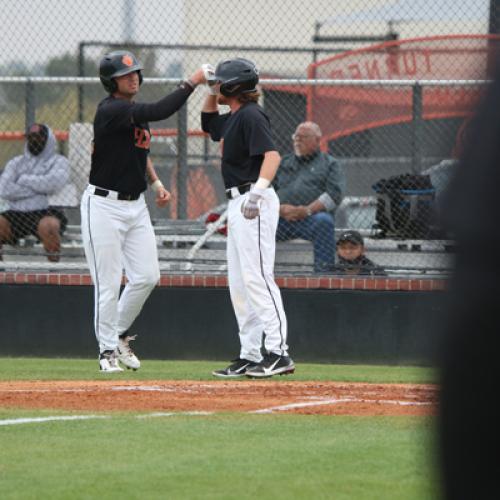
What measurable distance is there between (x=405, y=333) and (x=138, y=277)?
3130 mm

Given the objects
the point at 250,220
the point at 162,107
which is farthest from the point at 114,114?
the point at 250,220

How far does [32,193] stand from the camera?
39.0 ft


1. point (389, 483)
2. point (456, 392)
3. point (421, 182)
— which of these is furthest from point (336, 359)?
point (456, 392)

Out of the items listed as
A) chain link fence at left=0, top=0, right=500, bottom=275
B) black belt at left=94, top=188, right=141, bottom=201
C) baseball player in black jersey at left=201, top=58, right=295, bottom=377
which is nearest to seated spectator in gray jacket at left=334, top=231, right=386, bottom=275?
chain link fence at left=0, top=0, right=500, bottom=275

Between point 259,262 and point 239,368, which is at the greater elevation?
point 259,262

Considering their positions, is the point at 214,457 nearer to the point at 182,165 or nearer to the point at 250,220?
the point at 250,220

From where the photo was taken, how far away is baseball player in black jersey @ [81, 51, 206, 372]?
8859mm

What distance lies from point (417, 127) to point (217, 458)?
24.4ft

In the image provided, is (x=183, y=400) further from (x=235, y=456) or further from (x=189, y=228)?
(x=189, y=228)

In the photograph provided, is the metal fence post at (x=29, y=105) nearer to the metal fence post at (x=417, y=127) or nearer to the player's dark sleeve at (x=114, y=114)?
the player's dark sleeve at (x=114, y=114)

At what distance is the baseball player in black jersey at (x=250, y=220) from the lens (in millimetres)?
8367

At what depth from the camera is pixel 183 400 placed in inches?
272

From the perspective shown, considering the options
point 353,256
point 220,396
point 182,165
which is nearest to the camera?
point 220,396

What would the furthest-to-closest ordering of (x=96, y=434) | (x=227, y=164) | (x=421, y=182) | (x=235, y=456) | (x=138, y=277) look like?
(x=421, y=182)
(x=138, y=277)
(x=227, y=164)
(x=96, y=434)
(x=235, y=456)
